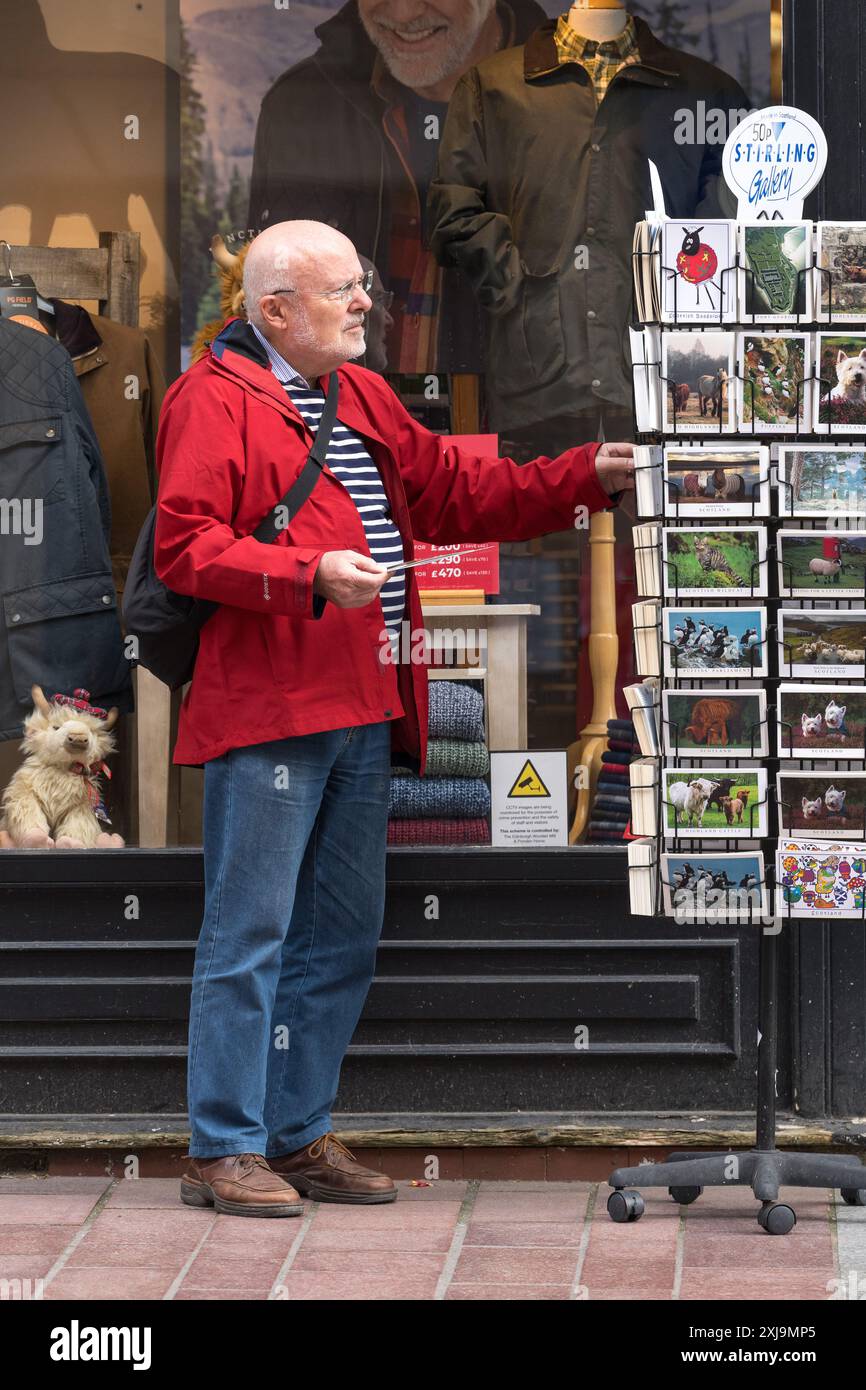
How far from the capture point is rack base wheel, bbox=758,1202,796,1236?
3.64 meters

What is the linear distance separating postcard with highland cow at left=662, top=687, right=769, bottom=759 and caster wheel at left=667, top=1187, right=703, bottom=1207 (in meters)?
0.94

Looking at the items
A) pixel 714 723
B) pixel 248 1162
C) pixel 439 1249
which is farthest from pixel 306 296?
pixel 439 1249

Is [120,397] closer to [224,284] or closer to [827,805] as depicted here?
[224,284]

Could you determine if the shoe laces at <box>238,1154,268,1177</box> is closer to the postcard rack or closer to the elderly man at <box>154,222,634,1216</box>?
the elderly man at <box>154,222,634,1216</box>

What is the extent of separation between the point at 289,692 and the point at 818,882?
1123 millimetres

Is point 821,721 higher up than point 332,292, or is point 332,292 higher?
point 332,292

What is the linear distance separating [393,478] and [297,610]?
1.87ft

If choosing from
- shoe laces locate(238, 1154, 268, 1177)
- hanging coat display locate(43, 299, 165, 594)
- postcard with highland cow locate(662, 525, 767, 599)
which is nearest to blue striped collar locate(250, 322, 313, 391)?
hanging coat display locate(43, 299, 165, 594)

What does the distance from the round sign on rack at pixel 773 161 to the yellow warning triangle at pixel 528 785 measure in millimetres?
1521

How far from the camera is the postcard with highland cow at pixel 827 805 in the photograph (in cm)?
365

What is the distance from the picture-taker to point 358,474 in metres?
3.98

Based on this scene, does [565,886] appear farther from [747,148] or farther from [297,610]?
[747,148]

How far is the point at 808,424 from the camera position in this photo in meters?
3.61

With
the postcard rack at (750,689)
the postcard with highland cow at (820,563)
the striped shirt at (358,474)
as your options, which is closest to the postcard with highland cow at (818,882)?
the postcard rack at (750,689)
